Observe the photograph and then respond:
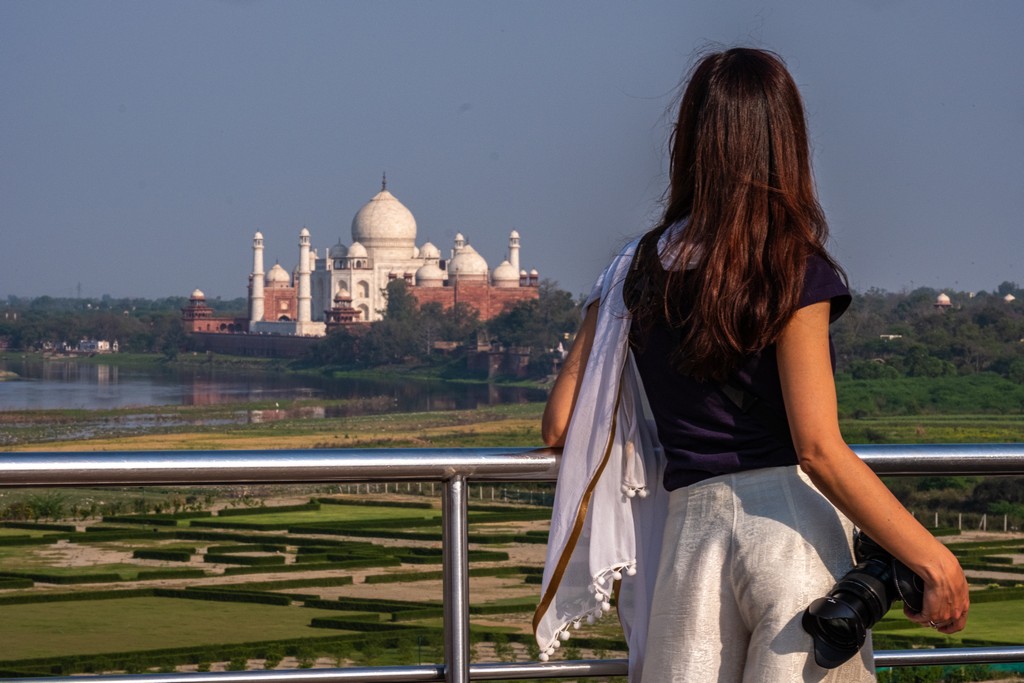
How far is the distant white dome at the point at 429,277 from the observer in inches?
1660

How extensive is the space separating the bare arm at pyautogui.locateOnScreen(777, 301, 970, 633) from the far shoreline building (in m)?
40.5

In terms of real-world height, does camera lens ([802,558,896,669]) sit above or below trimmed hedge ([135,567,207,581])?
above

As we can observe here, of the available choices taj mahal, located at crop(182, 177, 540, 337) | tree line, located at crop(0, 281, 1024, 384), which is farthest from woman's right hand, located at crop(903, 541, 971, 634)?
taj mahal, located at crop(182, 177, 540, 337)

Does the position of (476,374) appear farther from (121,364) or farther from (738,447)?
(738,447)

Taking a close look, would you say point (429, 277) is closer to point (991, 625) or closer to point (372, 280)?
point (372, 280)

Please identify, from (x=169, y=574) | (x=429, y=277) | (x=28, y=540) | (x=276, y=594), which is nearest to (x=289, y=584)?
(x=276, y=594)

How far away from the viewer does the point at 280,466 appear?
1.18m

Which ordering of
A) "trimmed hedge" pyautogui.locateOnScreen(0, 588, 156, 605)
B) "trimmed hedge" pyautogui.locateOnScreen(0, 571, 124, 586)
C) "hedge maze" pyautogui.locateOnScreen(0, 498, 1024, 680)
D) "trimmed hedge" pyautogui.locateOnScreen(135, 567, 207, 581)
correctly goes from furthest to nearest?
"trimmed hedge" pyautogui.locateOnScreen(135, 567, 207, 581) → "trimmed hedge" pyautogui.locateOnScreen(0, 571, 124, 586) → "trimmed hedge" pyautogui.locateOnScreen(0, 588, 156, 605) → "hedge maze" pyautogui.locateOnScreen(0, 498, 1024, 680)

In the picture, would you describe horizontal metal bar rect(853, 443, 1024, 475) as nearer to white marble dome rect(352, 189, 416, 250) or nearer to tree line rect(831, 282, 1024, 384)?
tree line rect(831, 282, 1024, 384)

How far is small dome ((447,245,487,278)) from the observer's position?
1697 inches

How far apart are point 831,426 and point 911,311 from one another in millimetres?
38072

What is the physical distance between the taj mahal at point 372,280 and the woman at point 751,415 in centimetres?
4029

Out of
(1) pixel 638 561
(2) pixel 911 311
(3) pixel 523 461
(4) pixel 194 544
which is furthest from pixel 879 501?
(2) pixel 911 311

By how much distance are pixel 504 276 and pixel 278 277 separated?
29.9 feet
